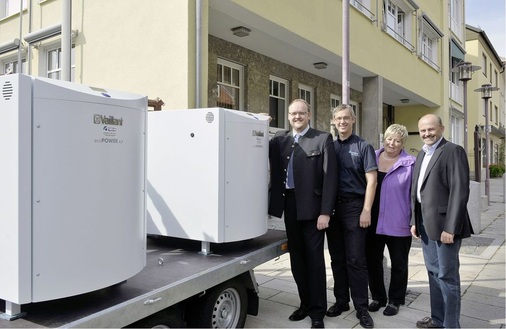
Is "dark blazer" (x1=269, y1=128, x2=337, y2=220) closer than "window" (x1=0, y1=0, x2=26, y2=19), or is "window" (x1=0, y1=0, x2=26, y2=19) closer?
"dark blazer" (x1=269, y1=128, x2=337, y2=220)

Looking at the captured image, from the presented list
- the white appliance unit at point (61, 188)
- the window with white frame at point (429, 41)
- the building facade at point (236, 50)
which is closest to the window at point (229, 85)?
the building facade at point (236, 50)

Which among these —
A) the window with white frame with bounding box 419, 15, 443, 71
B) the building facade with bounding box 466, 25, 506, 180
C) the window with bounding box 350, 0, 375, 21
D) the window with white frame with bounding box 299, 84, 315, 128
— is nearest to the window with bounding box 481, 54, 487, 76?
the building facade with bounding box 466, 25, 506, 180

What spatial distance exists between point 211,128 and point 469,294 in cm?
389

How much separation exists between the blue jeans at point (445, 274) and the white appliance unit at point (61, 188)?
103 inches

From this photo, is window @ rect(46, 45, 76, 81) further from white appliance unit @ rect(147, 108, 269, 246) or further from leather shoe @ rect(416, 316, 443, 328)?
leather shoe @ rect(416, 316, 443, 328)

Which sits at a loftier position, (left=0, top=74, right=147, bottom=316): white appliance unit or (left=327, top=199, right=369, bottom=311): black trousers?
(left=0, top=74, right=147, bottom=316): white appliance unit

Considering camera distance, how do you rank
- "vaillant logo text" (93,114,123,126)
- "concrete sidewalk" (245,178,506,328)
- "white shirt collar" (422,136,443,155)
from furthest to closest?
1. "concrete sidewalk" (245,178,506,328)
2. "white shirt collar" (422,136,443,155)
3. "vaillant logo text" (93,114,123,126)

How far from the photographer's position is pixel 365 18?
38.3 feet

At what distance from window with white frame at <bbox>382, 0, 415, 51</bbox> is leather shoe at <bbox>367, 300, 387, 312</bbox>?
1062 cm

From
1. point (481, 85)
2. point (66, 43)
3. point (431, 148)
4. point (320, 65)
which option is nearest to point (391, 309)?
point (431, 148)

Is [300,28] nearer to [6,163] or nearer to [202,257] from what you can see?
[202,257]

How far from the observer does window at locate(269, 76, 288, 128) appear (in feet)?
36.7

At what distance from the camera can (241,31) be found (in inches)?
328

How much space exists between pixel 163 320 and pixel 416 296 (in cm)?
336
